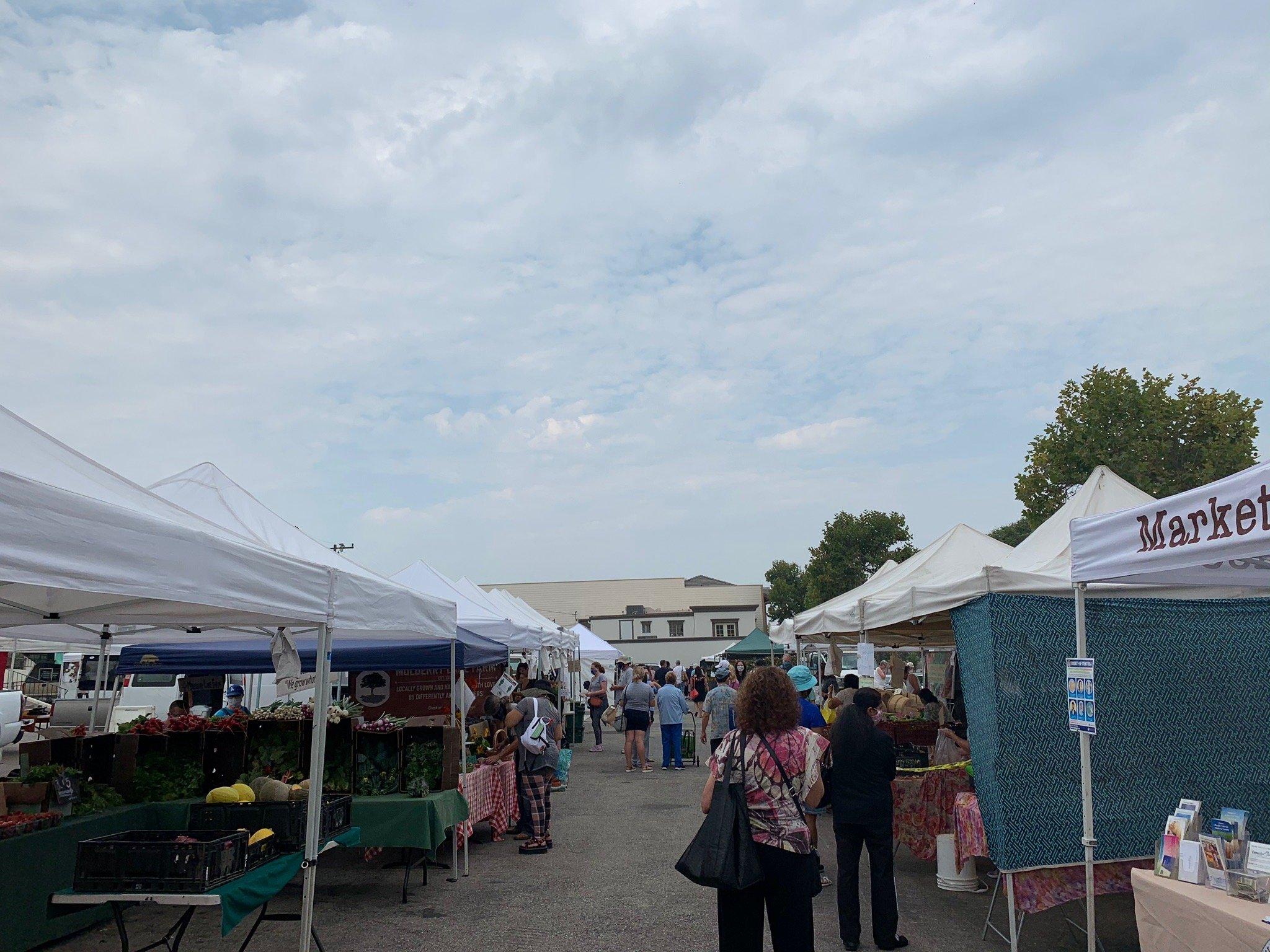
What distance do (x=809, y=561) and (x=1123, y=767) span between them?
165ft

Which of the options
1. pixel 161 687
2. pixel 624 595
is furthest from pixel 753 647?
pixel 624 595

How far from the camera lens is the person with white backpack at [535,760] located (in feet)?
31.7

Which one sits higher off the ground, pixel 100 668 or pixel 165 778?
pixel 100 668

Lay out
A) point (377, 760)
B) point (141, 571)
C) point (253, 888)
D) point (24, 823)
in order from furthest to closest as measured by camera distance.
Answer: point (377, 760)
point (24, 823)
point (253, 888)
point (141, 571)

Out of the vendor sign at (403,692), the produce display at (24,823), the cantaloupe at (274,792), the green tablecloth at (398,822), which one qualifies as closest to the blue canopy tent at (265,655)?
the vendor sign at (403,692)

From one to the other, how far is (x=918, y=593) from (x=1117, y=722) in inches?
93.9

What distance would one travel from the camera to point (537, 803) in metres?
9.73

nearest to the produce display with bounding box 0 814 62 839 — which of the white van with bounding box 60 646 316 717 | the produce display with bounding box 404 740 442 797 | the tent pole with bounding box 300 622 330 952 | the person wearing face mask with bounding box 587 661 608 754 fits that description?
the tent pole with bounding box 300 622 330 952

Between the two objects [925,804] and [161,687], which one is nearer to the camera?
[925,804]

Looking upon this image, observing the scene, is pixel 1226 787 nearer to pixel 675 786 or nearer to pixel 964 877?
pixel 964 877

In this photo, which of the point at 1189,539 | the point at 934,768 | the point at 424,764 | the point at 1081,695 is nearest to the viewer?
the point at 1189,539

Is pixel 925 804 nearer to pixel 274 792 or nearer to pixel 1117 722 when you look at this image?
pixel 1117 722

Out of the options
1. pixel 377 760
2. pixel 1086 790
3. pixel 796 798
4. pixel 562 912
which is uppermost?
pixel 796 798

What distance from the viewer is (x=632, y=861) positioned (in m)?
9.08
